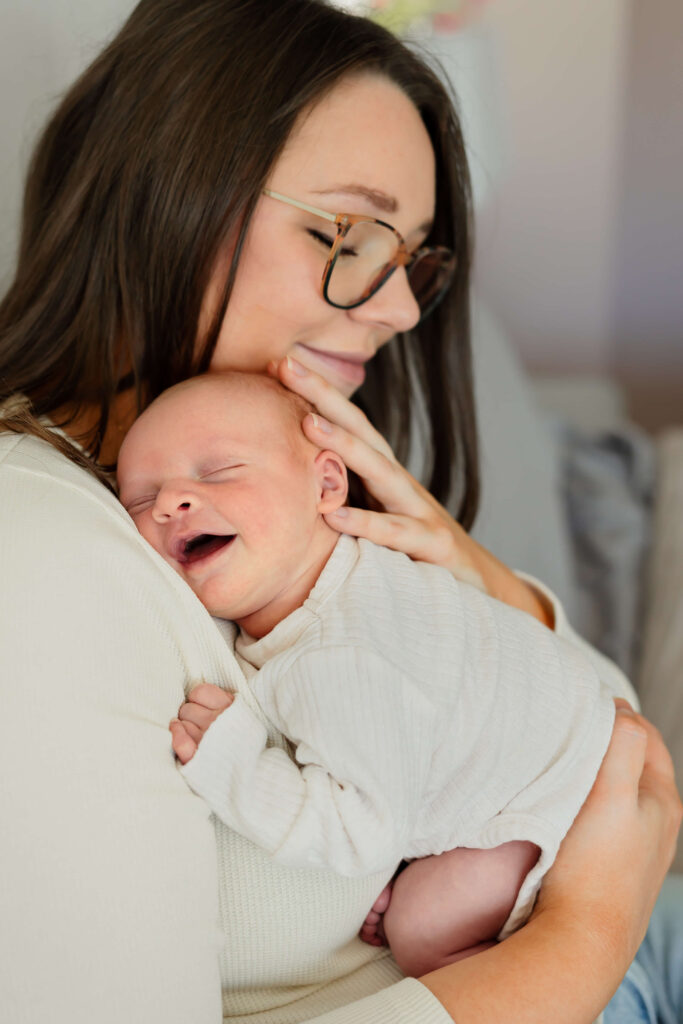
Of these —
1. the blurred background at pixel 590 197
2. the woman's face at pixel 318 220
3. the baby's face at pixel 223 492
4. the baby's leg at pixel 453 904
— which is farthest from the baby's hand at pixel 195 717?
the blurred background at pixel 590 197

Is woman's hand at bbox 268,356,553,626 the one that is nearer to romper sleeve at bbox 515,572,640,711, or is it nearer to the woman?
the woman

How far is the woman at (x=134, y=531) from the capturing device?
2.70 feet

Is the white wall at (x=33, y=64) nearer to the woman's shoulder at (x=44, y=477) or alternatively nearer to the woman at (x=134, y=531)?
the woman at (x=134, y=531)

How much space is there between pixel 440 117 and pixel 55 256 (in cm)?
65

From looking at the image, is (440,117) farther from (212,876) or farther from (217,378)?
(212,876)

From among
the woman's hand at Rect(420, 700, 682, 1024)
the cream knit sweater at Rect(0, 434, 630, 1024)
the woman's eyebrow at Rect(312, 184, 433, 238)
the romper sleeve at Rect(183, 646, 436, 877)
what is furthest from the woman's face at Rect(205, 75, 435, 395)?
the woman's hand at Rect(420, 700, 682, 1024)

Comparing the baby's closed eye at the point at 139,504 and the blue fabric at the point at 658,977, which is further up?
the baby's closed eye at the point at 139,504

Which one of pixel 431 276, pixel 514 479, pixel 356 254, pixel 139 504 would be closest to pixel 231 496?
pixel 139 504

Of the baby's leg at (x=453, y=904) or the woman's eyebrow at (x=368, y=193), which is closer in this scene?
the baby's leg at (x=453, y=904)

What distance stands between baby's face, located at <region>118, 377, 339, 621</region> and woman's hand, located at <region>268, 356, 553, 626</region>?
0.21 feet

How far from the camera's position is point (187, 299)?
4.27 feet

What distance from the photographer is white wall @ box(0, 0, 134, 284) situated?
1.71m

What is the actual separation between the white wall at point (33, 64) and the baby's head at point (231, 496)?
83cm

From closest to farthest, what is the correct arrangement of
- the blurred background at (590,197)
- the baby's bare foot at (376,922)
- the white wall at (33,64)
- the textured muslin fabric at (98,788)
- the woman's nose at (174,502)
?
the textured muslin fabric at (98,788) → the woman's nose at (174,502) → the baby's bare foot at (376,922) → the white wall at (33,64) → the blurred background at (590,197)
